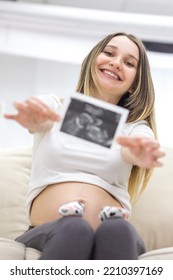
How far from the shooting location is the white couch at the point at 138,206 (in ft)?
4.49

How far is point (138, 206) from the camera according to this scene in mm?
1432

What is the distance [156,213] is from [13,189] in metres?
0.47

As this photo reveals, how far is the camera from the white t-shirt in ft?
3.62

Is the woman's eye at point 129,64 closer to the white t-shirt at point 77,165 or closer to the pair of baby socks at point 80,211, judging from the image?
the white t-shirt at point 77,165

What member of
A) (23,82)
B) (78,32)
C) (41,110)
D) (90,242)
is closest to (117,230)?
(90,242)

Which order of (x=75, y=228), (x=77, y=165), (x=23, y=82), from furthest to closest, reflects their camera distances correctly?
(x=23, y=82)
(x=77, y=165)
(x=75, y=228)

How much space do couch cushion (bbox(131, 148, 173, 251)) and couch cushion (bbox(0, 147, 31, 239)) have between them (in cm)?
36

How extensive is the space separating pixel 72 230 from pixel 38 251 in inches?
6.8

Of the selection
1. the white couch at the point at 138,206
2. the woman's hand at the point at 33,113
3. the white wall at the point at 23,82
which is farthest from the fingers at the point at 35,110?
the white wall at the point at 23,82

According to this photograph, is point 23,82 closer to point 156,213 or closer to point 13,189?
point 13,189

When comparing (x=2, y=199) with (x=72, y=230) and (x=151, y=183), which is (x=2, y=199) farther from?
(x=72, y=230)

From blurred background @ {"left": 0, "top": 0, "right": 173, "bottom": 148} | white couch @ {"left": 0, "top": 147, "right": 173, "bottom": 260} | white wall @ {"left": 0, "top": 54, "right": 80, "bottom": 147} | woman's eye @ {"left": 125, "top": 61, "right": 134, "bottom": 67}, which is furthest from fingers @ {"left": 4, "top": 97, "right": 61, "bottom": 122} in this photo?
white wall @ {"left": 0, "top": 54, "right": 80, "bottom": 147}

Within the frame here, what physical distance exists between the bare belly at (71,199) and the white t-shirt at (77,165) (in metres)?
0.02

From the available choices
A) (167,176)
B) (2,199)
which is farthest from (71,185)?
(167,176)
